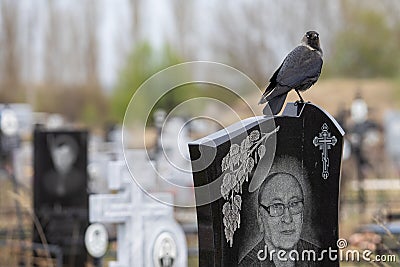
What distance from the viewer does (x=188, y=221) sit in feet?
37.0

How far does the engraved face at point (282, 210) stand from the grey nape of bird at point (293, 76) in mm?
309

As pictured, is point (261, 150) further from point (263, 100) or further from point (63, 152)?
point (63, 152)

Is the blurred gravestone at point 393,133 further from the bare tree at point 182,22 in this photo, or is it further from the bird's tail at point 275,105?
the bird's tail at point 275,105

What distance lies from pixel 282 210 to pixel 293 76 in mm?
573

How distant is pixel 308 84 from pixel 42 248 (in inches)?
167

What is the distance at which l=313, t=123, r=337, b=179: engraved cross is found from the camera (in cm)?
426

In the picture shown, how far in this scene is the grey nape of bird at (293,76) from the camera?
165 inches

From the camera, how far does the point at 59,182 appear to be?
9047 mm

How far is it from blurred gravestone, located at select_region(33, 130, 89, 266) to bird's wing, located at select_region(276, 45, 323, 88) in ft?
15.0

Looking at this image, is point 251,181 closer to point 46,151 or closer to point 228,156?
point 228,156

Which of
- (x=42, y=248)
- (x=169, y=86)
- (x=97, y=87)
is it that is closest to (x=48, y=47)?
(x=97, y=87)

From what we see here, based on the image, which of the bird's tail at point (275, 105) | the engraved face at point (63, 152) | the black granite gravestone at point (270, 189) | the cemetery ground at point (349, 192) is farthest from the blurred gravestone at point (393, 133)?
the bird's tail at point (275, 105)

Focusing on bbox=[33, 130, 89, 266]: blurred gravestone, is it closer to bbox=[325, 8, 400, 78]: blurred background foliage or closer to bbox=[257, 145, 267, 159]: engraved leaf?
bbox=[257, 145, 267, 159]: engraved leaf

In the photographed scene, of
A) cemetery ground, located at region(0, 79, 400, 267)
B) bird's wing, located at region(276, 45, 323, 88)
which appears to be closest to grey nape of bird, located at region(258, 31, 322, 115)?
bird's wing, located at region(276, 45, 323, 88)
